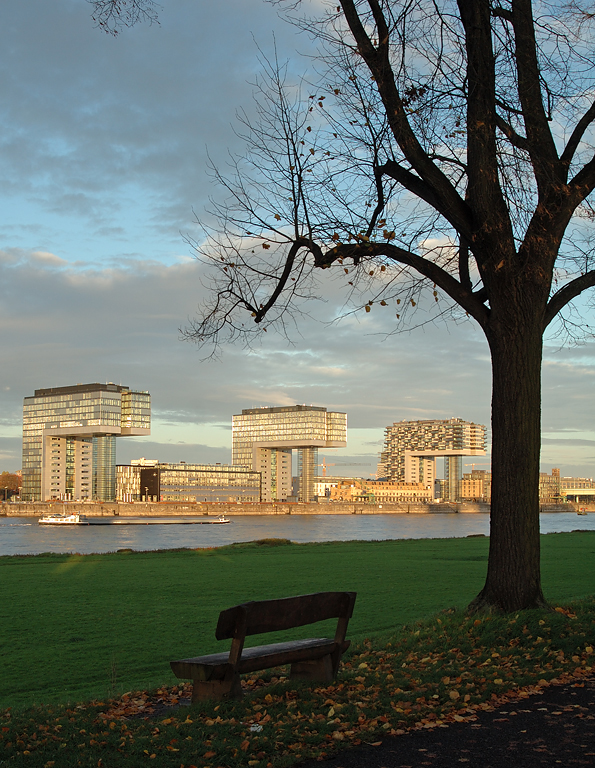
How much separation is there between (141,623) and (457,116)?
20.3 ft

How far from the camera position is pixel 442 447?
18088cm

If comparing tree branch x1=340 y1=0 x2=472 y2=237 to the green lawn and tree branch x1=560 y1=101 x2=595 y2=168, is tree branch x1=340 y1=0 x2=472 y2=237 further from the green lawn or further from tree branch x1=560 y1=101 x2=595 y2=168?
the green lawn

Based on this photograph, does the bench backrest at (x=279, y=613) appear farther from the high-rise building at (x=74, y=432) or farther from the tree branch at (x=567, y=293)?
the high-rise building at (x=74, y=432)

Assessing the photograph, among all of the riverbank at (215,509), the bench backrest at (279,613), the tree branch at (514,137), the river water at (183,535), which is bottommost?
the riverbank at (215,509)

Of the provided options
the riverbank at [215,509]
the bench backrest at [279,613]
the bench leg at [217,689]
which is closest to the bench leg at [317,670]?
the bench backrest at [279,613]

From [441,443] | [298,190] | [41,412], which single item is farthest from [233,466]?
[298,190]

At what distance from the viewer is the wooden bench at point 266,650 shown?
4480mm

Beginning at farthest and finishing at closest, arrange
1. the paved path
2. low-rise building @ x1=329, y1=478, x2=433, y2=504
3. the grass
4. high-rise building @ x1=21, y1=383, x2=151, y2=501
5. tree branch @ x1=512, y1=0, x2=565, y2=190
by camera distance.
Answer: low-rise building @ x1=329, y1=478, x2=433, y2=504 < high-rise building @ x1=21, y1=383, x2=151, y2=501 < tree branch @ x1=512, y1=0, x2=565, y2=190 < the grass < the paved path

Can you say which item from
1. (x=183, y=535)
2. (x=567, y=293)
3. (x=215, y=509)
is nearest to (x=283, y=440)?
(x=215, y=509)

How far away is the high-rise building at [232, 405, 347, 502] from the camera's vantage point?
13825cm

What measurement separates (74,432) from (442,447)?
90449 millimetres

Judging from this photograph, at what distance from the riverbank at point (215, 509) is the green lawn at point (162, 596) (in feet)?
315

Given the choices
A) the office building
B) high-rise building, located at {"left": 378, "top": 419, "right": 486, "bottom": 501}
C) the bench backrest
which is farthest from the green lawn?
high-rise building, located at {"left": 378, "top": 419, "right": 486, "bottom": 501}

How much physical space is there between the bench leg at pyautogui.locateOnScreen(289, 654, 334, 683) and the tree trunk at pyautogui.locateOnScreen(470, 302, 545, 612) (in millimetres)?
2216
